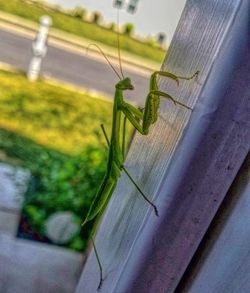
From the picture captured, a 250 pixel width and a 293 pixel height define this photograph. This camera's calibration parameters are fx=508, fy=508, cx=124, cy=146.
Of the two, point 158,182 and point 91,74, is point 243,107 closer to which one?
point 158,182

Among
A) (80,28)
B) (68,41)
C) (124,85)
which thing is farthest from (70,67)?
(124,85)

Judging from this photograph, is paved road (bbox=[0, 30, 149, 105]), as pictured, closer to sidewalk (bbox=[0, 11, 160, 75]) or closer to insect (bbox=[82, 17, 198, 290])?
sidewalk (bbox=[0, 11, 160, 75])

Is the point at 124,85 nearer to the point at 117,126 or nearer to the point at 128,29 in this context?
the point at 117,126

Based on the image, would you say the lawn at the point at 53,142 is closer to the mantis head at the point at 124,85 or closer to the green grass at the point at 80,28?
the mantis head at the point at 124,85

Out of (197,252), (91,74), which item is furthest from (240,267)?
(91,74)

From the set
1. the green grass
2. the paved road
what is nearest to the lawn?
the paved road

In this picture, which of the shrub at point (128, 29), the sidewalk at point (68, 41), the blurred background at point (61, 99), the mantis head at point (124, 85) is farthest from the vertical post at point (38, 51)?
the mantis head at point (124, 85)
